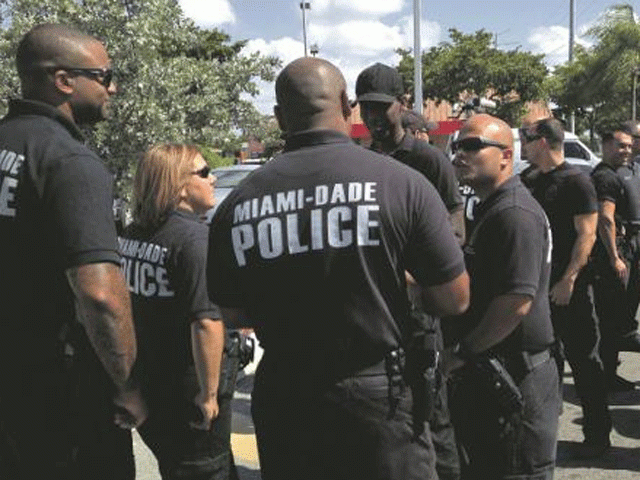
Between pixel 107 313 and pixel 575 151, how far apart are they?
1829cm

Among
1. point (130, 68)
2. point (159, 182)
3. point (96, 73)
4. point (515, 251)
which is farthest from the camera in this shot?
point (130, 68)

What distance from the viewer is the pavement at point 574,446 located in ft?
14.4

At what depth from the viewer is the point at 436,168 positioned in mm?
3898

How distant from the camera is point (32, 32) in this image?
2.51 meters

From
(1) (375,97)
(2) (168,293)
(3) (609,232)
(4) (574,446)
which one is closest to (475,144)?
(1) (375,97)

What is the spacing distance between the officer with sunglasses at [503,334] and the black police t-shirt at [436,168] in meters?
0.73

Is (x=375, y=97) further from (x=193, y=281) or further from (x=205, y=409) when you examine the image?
(x=205, y=409)

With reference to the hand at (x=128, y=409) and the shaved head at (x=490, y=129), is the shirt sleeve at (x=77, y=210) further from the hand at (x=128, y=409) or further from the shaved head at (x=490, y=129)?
the shaved head at (x=490, y=129)

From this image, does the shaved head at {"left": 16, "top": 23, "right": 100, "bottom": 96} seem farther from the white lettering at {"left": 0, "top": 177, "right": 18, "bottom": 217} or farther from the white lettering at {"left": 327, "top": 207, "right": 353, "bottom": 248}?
A: the white lettering at {"left": 327, "top": 207, "right": 353, "bottom": 248}

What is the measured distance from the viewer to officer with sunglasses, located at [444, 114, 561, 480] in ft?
9.33

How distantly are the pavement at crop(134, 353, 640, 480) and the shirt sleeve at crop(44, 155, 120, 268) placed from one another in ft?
8.37

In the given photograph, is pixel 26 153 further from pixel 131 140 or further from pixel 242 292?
pixel 131 140

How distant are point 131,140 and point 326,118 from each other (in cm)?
1215

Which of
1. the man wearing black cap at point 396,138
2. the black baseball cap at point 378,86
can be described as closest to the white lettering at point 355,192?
the man wearing black cap at point 396,138
